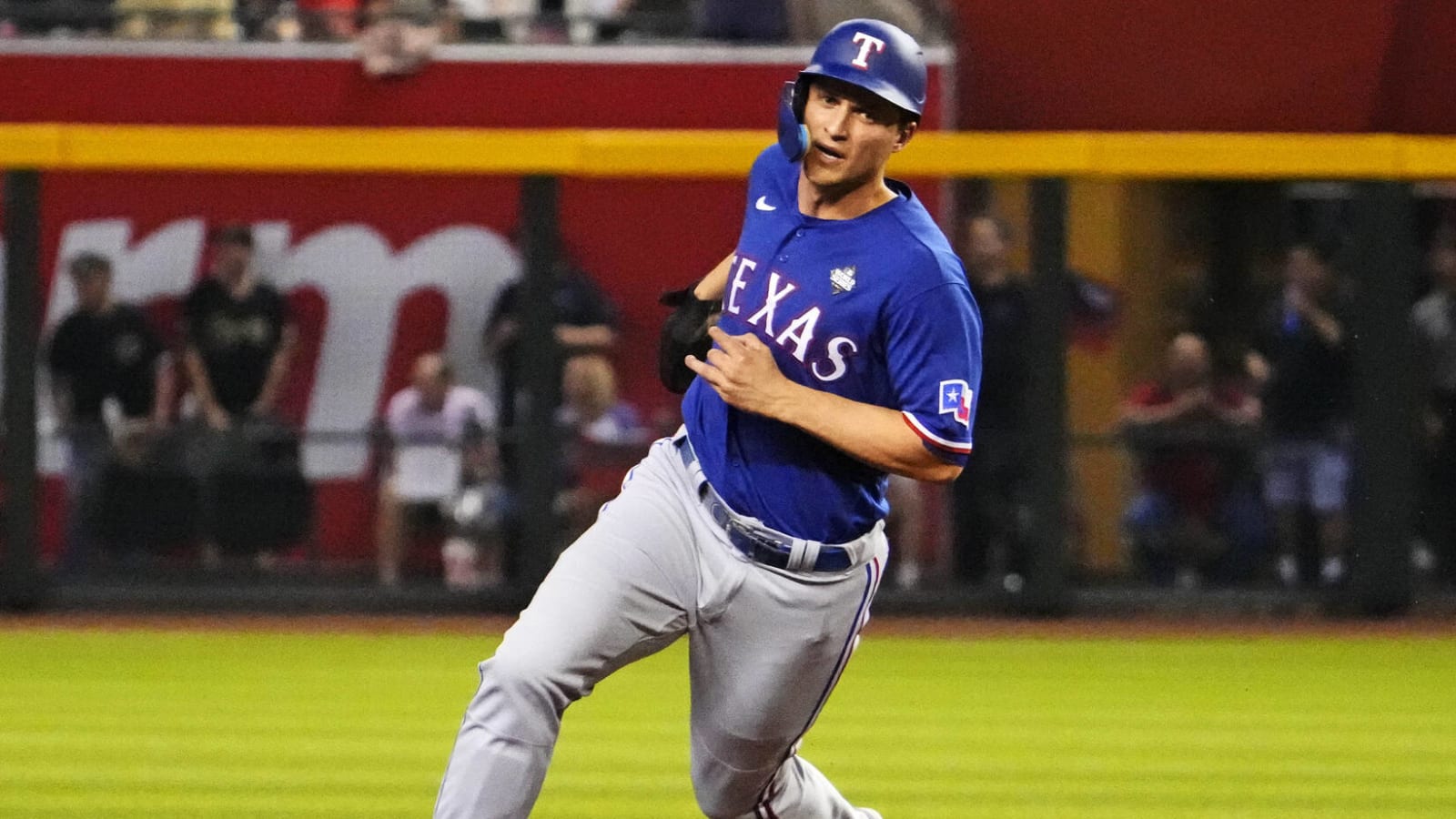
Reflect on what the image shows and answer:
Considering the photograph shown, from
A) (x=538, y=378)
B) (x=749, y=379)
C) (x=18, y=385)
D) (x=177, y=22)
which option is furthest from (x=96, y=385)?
(x=749, y=379)

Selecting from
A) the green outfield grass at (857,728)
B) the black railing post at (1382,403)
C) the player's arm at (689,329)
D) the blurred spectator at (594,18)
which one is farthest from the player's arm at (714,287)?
the blurred spectator at (594,18)

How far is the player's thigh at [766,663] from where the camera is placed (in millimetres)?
3949

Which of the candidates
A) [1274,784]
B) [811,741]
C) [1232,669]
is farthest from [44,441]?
[1274,784]

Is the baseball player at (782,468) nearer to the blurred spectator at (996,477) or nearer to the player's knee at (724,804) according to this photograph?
the player's knee at (724,804)

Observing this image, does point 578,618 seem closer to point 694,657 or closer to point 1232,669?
point 694,657

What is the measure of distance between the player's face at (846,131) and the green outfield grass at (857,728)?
7.02 feet

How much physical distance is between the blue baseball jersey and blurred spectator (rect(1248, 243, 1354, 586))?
600cm

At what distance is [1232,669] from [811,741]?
2.39 meters

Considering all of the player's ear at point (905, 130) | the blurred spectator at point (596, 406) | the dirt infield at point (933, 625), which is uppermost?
the player's ear at point (905, 130)

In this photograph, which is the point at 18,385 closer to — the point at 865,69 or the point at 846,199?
the point at 846,199

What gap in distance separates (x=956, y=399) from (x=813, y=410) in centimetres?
26

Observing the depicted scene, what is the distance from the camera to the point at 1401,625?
9.56 meters

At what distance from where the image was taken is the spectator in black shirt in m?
9.45

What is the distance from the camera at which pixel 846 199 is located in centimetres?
394
